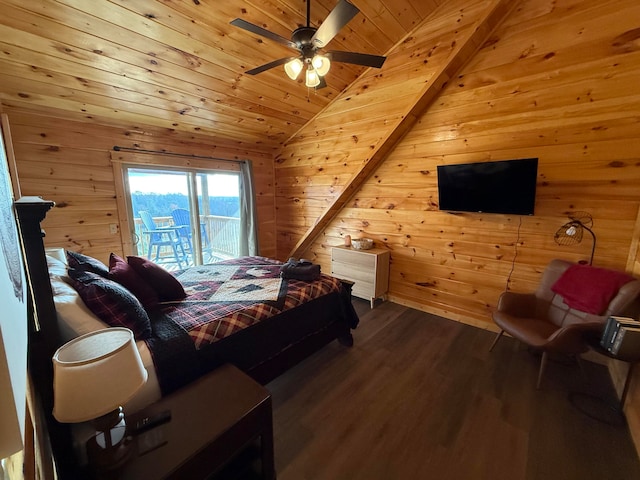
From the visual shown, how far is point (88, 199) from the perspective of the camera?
9.51 feet

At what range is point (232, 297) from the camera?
2.11m

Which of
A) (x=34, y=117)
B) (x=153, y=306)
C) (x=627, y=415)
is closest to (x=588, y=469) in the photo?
(x=627, y=415)

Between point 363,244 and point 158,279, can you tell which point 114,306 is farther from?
point 363,244

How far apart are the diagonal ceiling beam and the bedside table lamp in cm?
300

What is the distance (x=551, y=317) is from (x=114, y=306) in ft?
10.8

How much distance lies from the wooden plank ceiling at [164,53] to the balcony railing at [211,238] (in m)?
1.29

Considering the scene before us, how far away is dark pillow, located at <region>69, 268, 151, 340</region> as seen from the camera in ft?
4.69

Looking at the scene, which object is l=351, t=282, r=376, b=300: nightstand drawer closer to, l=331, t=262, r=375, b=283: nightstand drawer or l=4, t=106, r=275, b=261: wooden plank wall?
l=331, t=262, r=375, b=283: nightstand drawer

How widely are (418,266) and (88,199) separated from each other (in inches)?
152

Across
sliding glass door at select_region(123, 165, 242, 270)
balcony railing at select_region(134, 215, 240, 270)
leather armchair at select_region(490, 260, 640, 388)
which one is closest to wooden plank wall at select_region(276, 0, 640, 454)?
leather armchair at select_region(490, 260, 640, 388)

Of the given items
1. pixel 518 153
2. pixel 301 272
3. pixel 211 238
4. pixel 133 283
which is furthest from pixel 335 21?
pixel 211 238

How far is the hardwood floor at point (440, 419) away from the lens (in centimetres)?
148

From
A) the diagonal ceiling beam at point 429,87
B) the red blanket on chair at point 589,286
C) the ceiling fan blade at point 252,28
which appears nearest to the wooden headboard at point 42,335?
the ceiling fan blade at point 252,28

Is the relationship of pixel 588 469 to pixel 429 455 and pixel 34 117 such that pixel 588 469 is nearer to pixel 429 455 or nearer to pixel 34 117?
pixel 429 455
